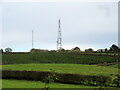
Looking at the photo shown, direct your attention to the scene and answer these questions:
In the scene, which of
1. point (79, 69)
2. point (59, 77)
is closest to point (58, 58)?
point (79, 69)

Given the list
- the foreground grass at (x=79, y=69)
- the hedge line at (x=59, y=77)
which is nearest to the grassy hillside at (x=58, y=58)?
the foreground grass at (x=79, y=69)

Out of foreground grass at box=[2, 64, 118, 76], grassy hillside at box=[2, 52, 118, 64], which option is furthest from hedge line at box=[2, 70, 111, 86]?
grassy hillside at box=[2, 52, 118, 64]

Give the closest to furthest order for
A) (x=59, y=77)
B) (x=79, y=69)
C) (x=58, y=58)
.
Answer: (x=59, y=77), (x=79, y=69), (x=58, y=58)

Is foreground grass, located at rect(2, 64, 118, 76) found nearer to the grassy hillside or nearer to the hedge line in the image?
the hedge line

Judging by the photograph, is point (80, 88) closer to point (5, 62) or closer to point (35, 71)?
point (35, 71)

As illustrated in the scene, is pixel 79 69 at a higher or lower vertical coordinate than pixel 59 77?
higher

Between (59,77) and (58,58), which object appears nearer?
(59,77)

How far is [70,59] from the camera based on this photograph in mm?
43281

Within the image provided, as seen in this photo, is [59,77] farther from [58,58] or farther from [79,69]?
[58,58]

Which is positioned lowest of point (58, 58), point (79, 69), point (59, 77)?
point (59, 77)

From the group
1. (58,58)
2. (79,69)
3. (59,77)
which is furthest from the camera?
(58,58)

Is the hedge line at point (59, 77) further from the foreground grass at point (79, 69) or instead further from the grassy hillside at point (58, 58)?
the grassy hillside at point (58, 58)

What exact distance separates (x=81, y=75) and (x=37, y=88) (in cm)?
458

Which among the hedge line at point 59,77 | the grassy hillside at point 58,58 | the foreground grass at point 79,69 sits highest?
the grassy hillside at point 58,58
